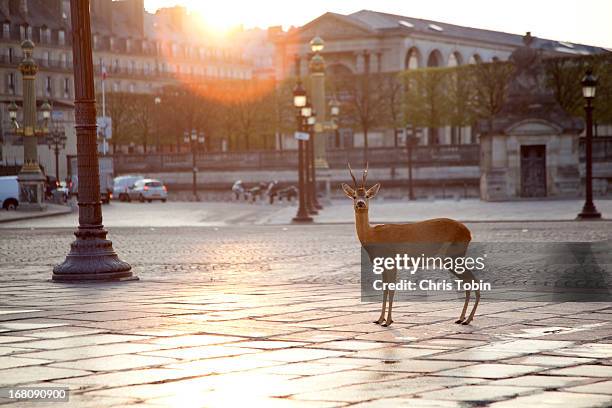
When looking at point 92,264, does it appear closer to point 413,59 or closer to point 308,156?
point 308,156

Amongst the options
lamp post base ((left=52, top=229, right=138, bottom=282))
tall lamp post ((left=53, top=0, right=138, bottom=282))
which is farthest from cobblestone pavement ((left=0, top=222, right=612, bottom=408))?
tall lamp post ((left=53, top=0, right=138, bottom=282))

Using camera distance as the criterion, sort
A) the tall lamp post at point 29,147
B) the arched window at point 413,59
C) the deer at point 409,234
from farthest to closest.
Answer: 1. the arched window at point 413,59
2. the tall lamp post at point 29,147
3. the deer at point 409,234

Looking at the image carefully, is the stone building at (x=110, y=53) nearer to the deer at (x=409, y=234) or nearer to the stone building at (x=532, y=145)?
the stone building at (x=532, y=145)

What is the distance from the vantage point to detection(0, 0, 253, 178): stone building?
4683 inches

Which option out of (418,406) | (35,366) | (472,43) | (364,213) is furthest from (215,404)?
(472,43)

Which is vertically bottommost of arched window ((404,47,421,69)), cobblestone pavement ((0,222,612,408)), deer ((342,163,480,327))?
cobblestone pavement ((0,222,612,408))

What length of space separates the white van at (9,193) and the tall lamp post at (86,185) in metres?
38.2

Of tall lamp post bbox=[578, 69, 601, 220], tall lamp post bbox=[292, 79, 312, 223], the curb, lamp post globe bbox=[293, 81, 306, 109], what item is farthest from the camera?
the curb

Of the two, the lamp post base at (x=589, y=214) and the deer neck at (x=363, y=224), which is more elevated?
the deer neck at (x=363, y=224)

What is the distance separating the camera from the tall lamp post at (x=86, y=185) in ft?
56.9

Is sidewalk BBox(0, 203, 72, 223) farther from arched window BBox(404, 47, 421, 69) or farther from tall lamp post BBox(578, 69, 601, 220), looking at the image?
arched window BBox(404, 47, 421, 69)

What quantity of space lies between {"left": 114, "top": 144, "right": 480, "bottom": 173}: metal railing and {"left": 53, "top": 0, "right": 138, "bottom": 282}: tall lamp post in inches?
2511

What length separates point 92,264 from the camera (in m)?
17.4

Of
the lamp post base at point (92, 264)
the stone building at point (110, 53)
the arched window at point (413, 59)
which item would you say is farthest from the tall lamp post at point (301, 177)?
the arched window at point (413, 59)
